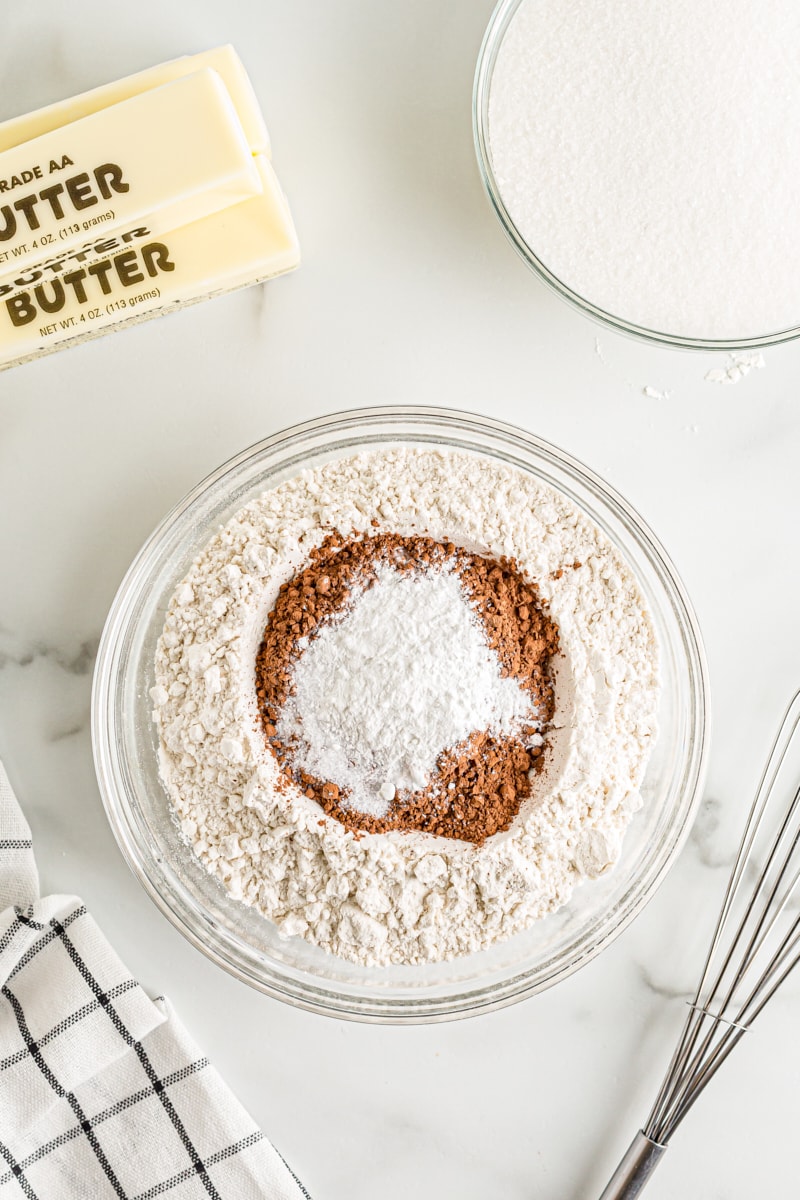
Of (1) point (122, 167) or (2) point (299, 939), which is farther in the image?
(2) point (299, 939)

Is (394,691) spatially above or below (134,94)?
below

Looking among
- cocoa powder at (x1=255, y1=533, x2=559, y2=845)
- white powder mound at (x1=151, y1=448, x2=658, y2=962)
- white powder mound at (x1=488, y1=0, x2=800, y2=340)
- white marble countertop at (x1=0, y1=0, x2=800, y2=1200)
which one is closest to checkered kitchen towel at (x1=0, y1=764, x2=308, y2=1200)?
white marble countertop at (x1=0, y1=0, x2=800, y2=1200)

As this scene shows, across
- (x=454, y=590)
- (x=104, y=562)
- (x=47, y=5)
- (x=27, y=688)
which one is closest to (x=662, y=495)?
(x=454, y=590)

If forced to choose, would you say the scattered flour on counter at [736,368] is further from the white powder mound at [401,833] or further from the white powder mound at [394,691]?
the white powder mound at [394,691]

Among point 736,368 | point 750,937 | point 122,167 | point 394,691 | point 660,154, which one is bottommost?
point 750,937

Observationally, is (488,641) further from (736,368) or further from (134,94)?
(134,94)

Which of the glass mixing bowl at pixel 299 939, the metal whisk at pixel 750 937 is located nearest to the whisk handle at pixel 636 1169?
the metal whisk at pixel 750 937

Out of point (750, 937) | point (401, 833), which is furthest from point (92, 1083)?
point (750, 937)
